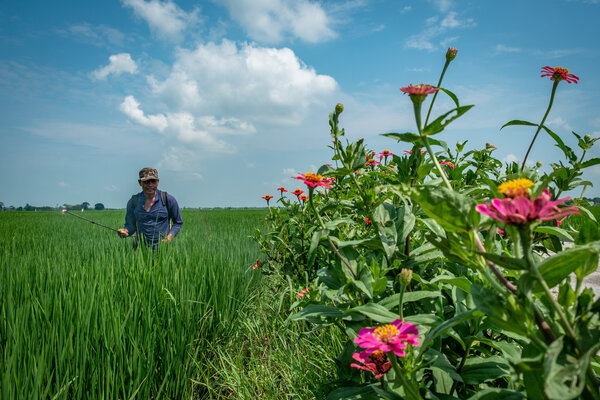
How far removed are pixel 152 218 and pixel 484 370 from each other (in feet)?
10.2

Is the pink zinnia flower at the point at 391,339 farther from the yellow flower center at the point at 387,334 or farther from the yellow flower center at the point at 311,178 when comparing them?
the yellow flower center at the point at 311,178

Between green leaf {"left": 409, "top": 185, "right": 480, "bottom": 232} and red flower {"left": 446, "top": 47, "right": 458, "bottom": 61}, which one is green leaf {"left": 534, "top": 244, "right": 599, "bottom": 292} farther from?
red flower {"left": 446, "top": 47, "right": 458, "bottom": 61}

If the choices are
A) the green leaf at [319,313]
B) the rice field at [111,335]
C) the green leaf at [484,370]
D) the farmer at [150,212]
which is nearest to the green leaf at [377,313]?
the green leaf at [319,313]

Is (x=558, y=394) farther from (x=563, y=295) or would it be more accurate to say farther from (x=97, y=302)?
(x=97, y=302)

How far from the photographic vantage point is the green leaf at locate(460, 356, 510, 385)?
0.70 m

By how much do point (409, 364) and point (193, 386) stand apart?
1.34 meters

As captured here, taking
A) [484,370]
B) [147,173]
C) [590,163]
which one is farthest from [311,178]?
[147,173]

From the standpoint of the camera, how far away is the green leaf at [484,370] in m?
0.70

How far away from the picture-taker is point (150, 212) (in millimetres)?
3262

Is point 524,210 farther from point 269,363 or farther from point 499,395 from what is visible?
point 269,363

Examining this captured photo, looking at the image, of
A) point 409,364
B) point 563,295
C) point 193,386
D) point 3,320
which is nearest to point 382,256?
point 409,364

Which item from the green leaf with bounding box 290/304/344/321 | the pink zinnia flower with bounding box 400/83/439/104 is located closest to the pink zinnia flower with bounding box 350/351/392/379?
the green leaf with bounding box 290/304/344/321

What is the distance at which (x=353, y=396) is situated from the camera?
71cm

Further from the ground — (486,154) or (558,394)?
(486,154)
